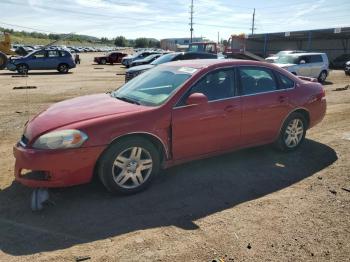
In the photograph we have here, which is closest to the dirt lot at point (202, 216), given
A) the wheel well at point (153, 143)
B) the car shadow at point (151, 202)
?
the car shadow at point (151, 202)

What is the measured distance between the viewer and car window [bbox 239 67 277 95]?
5.41 m

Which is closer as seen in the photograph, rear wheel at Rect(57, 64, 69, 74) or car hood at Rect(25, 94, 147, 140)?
car hood at Rect(25, 94, 147, 140)

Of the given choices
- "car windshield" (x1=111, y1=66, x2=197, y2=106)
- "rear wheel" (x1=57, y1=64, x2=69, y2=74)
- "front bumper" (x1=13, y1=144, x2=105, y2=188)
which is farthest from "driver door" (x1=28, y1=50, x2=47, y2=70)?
"front bumper" (x1=13, y1=144, x2=105, y2=188)

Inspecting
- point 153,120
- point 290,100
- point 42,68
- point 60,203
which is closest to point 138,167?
point 153,120

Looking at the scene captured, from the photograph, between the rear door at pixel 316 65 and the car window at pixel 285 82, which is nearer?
the car window at pixel 285 82

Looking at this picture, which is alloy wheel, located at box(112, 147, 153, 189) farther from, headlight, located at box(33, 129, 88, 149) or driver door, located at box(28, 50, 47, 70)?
driver door, located at box(28, 50, 47, 70)

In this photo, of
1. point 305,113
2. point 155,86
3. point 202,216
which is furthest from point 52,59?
point 202,216

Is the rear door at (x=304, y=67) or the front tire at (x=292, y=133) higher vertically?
the rear door at (x=304, y=67)

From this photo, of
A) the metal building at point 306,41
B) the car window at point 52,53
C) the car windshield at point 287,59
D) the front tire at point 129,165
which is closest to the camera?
the front tire at point 129,165

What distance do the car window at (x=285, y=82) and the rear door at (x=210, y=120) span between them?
1000 mm

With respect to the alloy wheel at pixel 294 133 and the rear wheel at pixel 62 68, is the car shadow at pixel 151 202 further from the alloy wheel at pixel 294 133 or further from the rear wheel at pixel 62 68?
the rear wheel at pixel 62 68

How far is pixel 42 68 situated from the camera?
25.3 meters

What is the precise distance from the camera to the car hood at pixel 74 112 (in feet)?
13.9

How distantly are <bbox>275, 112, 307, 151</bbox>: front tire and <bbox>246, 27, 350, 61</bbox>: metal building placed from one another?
109ft
